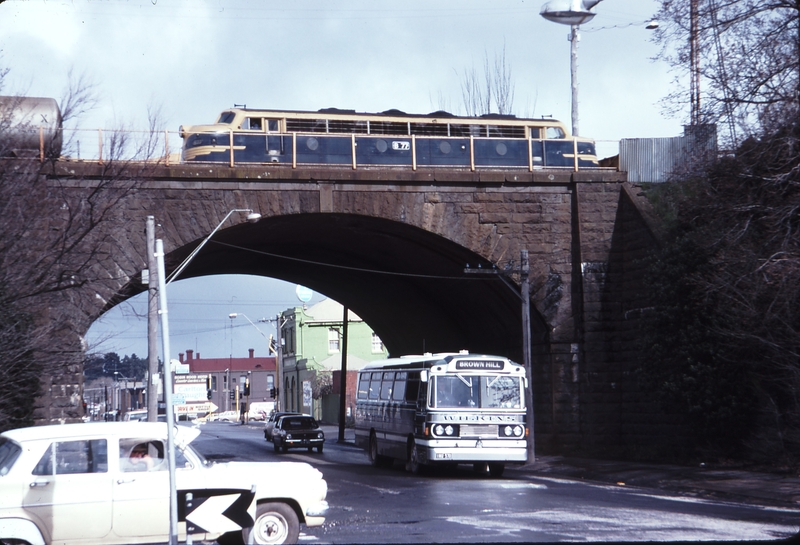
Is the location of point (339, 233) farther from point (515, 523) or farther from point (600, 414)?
point (515, 523)

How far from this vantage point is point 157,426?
35.6 ft

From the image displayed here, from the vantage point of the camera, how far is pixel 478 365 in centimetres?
2250

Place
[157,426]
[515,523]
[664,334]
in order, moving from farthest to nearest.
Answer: [664,334] → [515,523] → [157,426]

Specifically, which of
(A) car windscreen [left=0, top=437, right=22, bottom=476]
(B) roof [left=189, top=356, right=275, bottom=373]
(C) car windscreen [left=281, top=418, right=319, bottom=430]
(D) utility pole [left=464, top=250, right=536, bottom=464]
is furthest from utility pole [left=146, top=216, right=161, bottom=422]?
(B) roof [left=189, top=356, right=275, bottom=373]

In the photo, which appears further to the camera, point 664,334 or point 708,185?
point 664,334

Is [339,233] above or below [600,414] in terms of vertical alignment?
above

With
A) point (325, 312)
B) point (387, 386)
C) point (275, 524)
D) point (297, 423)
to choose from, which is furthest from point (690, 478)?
point (325, 312)

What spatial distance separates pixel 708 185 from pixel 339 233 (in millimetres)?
14974

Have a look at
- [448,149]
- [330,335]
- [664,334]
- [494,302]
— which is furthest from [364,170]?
[330,335]

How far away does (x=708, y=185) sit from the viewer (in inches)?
826

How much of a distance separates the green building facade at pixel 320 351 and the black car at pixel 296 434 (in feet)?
105

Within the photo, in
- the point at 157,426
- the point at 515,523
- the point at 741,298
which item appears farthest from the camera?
the point at 741,298

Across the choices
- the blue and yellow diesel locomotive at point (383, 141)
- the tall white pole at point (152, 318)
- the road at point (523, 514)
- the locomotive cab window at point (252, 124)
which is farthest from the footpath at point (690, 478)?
the locomotive cab window at point (252, 124)

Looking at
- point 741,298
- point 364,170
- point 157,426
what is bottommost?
Answer: point 157,426
